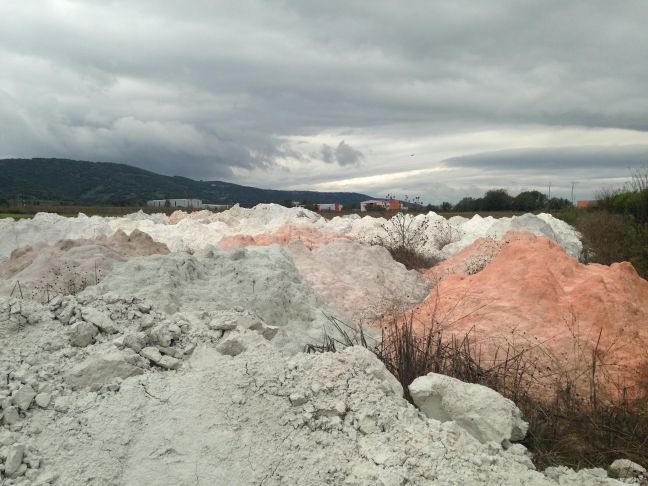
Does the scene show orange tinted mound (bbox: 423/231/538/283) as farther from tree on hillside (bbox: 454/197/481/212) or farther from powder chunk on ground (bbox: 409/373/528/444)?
tree on hillside (bbox: 454/197/481/212)

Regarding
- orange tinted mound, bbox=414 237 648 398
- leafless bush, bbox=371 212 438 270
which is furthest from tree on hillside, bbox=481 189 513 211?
orange tinted mound, bbox=414 237 648 398

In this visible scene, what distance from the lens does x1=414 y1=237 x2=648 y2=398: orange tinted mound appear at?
5.12 meters

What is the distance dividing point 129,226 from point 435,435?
1492cm

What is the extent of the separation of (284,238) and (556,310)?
6.93 m

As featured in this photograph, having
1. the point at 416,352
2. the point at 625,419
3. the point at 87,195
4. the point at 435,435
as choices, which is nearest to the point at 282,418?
the point at 435,435

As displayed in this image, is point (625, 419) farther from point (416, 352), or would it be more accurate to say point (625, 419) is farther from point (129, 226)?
point (129, 226)

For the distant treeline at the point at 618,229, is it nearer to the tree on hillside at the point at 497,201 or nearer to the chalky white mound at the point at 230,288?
the chalky white mound at the point at 230,288

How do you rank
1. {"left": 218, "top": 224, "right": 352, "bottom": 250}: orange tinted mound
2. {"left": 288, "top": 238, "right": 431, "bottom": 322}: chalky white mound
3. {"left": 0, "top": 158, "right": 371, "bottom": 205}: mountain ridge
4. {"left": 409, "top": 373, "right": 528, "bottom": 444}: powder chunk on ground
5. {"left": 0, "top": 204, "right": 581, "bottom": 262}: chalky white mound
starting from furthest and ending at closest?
{"left": 0, "top": 158, "right": 371, "bottom": 205}: mountain ridge
{"left": 0, "top": 204, "right": 581, "bottom": 262}: chalky white mound
{"left": 218, "top": 224, "right": 352, "bottom": 250}: orange tinted mound
{"left": 288, "top": 238, "right": 431, "bottom": 322}: chalky white mound
{"left": 409, "top": 373, "right": 528, "bottom": 444}: powder chunk on ground

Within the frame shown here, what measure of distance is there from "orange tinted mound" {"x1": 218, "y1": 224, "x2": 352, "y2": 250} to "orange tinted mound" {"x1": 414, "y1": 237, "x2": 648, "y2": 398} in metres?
Result: 5.17

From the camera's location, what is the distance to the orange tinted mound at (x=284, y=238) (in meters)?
11.3

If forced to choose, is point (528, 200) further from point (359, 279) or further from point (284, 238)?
point (359, 279)

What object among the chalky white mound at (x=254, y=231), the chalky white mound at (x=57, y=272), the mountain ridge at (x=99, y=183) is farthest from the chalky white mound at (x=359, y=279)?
the mountain ridge at (x=99, y=183)

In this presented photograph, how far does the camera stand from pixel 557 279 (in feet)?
20.3

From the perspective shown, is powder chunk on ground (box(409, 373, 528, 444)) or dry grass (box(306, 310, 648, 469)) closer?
powder chunk on ground (box(409, 373, 528, 444))
